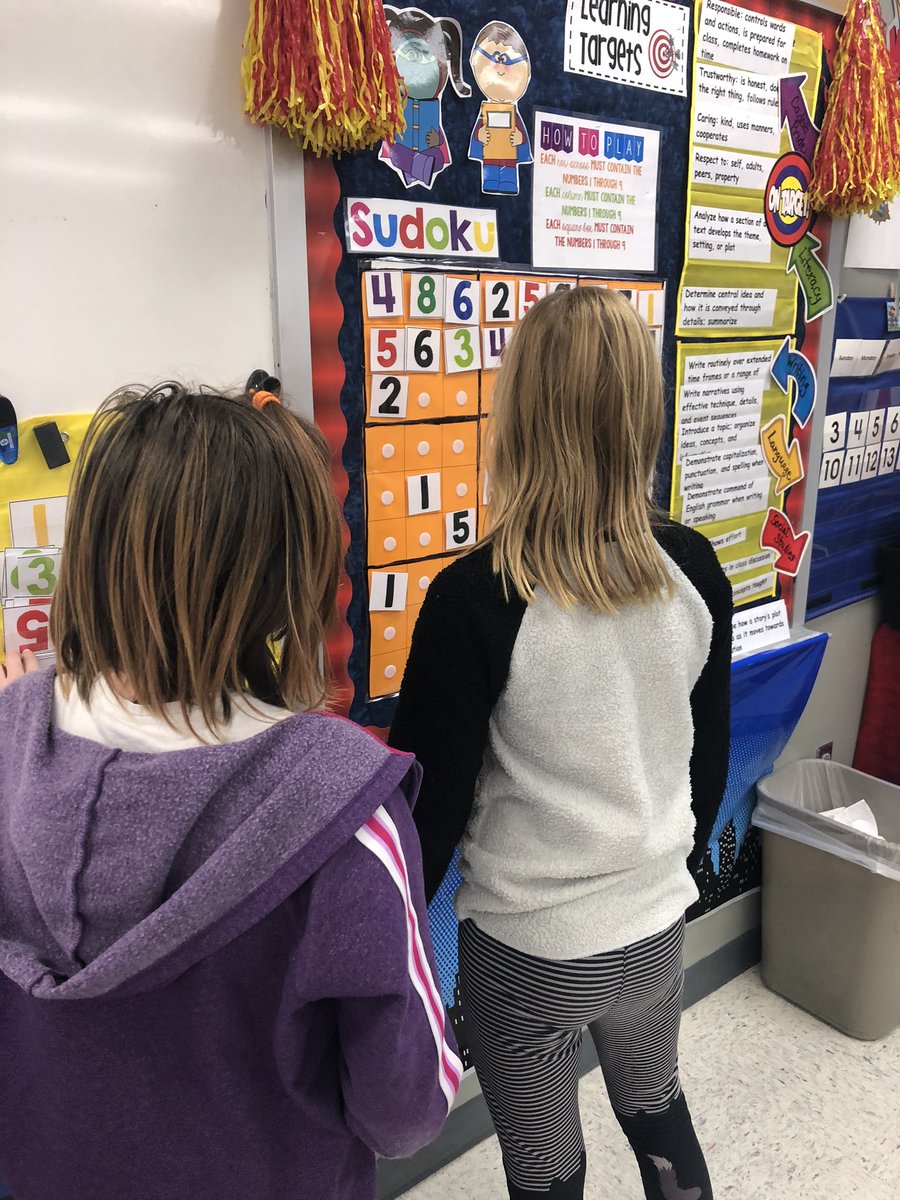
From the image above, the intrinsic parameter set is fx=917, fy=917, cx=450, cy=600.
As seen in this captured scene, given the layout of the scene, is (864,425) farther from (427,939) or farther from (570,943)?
(427,939)

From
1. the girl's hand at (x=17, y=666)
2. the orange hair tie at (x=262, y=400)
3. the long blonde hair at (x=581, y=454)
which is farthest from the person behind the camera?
the girl's hand at (x=17, y=666)

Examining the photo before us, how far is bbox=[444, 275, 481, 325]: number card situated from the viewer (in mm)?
1375

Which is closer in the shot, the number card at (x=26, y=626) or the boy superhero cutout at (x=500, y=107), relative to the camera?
the number card at (x=26, y=626)

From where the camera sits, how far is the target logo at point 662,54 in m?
1.58

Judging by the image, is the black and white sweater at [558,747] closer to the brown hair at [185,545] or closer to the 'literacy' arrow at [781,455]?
the brown hair at [185,545]

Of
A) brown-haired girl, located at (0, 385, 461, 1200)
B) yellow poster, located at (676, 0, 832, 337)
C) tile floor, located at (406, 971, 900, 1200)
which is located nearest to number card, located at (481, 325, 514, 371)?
yellow poster, located at (676, 0, 832, 337)

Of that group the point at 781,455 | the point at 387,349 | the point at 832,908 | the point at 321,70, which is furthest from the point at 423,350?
the point at 832,908

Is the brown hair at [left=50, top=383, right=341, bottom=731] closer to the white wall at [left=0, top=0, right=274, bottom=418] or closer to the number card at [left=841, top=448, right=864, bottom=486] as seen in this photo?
the white wall at [left=0, top=0, right=274, bottom=418]

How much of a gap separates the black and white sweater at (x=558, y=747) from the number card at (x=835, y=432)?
4.02ft

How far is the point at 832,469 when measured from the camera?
221cm

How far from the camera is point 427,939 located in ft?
2.60

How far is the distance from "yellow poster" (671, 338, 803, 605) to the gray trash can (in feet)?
1.76

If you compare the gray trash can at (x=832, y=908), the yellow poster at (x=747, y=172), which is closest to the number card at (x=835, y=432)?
the yellow poster at (x=747, y=172)

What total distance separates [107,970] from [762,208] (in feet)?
5.98
